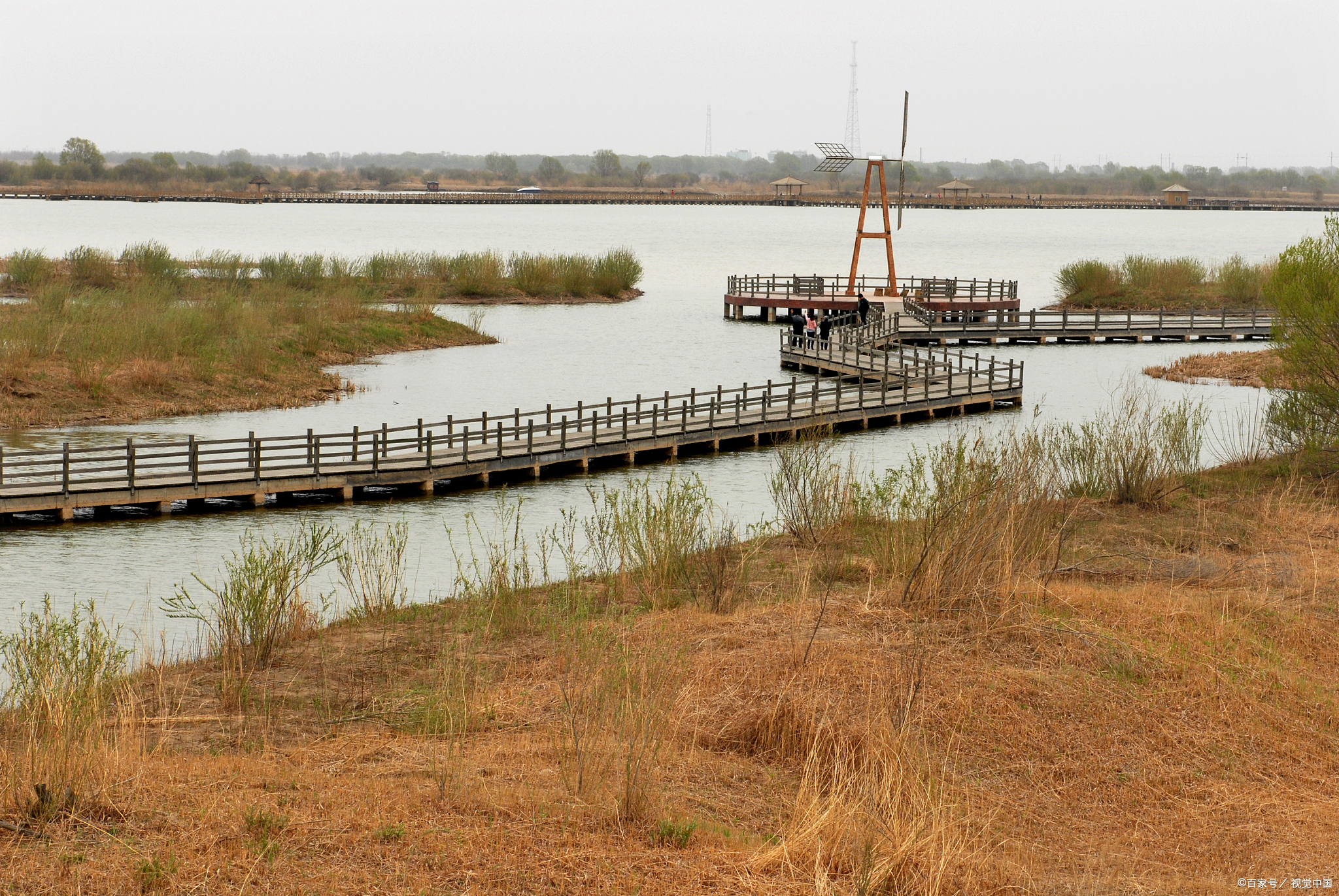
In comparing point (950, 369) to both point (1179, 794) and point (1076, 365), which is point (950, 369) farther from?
Answer: point (1179, 794)

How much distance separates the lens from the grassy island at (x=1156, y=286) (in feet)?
219

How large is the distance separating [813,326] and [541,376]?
400 inches

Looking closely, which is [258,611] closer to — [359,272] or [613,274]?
[359,272]

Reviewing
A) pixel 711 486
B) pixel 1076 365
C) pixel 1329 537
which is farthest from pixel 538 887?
pixel 1076 365

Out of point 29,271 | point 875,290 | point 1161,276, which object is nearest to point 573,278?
point 875,290

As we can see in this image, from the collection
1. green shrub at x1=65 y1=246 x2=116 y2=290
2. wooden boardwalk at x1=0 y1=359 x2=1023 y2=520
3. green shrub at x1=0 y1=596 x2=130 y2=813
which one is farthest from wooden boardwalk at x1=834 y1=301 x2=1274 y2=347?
green shrub at x1=0 y1=596 x2=130 y2=813

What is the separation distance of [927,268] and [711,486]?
247 feet

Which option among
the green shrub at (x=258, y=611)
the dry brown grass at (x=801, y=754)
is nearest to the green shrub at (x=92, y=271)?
the green shrub at (x=258, y=611)

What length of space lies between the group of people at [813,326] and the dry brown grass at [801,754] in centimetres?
3036

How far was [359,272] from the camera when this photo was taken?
213 ft

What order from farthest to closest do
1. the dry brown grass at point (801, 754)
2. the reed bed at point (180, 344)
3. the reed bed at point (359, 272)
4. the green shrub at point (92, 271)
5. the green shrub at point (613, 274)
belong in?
the green shrub at point (613, 274)
the green shrub at point (92, 271)
the reed bed at point (359, 272)
the reed bed at point (180, 344)
the dry brown grass at point (801, 754)

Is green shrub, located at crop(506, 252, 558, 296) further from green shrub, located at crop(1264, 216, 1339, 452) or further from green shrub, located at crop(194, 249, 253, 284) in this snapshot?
green shrub, located at crop(1264, 216, 1339, 452)

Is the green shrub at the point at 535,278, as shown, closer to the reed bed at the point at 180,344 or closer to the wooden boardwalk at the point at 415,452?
the reed bed at the point at 180,344

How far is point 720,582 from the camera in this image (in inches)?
593
